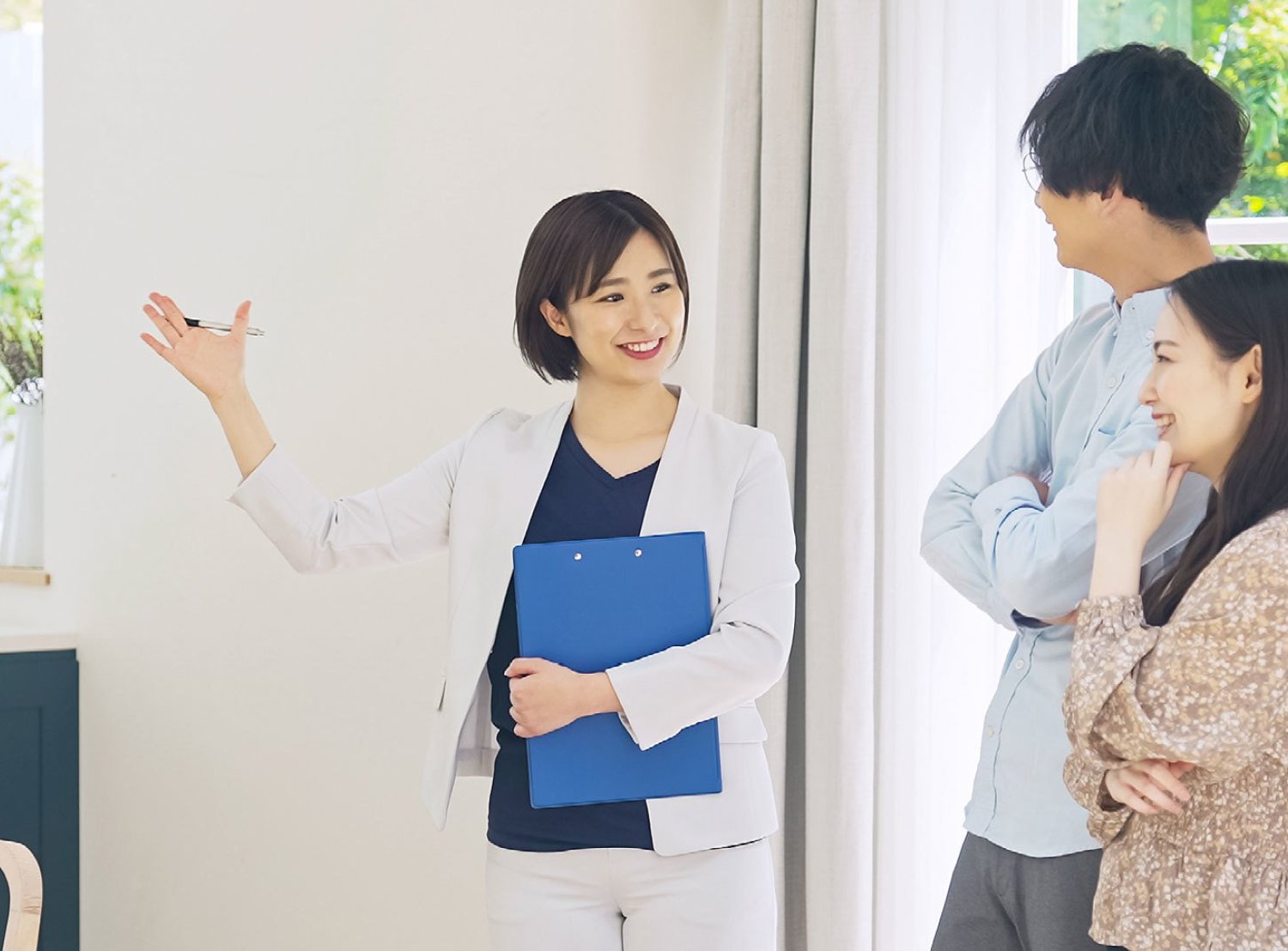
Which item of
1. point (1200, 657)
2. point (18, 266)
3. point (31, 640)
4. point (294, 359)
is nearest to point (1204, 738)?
point (1200, 657)

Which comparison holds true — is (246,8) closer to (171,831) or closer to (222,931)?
(171,831)

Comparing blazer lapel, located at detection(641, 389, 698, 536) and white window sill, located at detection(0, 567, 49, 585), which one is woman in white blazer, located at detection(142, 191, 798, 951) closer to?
blazer lapel, located at detection(641, 389, 698, 536)

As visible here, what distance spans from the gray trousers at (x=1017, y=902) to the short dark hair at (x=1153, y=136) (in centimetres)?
67

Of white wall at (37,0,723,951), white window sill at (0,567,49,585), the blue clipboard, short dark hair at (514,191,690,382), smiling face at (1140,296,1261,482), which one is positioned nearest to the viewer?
smiling face at (1140,296,1261,482)

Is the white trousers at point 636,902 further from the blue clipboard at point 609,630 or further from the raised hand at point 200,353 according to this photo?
the raised hand at point 200,353

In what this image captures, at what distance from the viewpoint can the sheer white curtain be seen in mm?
2281

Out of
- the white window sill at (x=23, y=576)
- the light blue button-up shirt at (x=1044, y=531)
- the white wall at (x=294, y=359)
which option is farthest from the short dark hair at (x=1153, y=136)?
the white window sill at (x=23, y=576)

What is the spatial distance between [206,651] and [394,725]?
535 mm

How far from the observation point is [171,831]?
315 cm

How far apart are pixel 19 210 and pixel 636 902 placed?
9.73 ft

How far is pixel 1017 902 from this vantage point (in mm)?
1384

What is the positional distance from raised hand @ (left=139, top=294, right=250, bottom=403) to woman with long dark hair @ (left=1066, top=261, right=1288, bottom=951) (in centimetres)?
109

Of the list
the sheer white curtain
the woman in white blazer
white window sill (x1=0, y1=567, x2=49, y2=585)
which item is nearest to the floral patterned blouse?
the woman in white blazer

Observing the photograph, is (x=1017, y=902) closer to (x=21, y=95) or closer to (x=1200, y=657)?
(x=1200, y=657)
